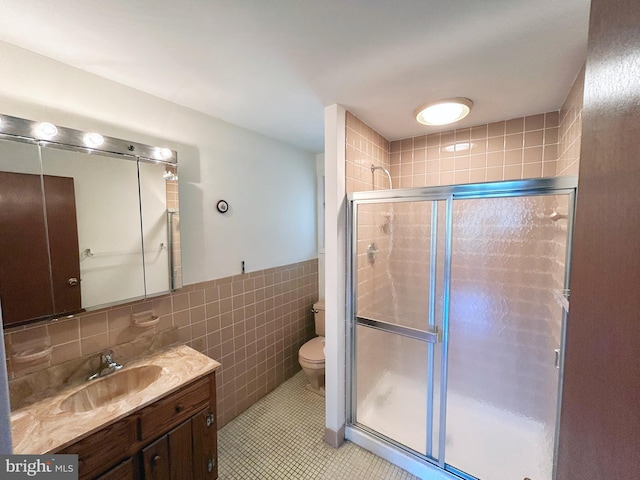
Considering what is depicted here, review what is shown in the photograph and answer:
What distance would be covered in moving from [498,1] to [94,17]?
147cm

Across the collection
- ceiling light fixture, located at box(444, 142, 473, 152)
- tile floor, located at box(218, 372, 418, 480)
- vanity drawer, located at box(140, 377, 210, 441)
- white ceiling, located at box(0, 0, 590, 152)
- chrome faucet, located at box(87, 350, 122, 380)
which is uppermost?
white ceiling, located at box(0, 0, 590, 152)

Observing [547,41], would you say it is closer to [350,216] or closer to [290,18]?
[290,18]

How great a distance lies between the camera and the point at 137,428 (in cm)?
112

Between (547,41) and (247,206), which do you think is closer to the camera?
(547,41)

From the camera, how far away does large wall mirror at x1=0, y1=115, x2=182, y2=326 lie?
3.61 ft

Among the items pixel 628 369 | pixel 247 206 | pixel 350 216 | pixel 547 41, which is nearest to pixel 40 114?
pixel 247 206

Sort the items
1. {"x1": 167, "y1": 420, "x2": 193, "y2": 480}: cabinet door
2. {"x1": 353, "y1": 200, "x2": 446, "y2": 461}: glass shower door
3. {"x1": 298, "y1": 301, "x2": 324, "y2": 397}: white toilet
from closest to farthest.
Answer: {"x1": 167, "y1": 420, "x2": 193, "y2": 480}: cabinet door < {"x1": 353, "y1": 200, "x2": 446, "y2": 461}: glass shower door < {"x1": 298, "y1": 301, "x2": 324, "y2": 397}: white toilet

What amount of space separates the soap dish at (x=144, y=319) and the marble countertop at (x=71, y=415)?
0.23 m

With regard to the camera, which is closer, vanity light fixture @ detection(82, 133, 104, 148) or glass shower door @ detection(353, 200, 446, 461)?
vanity light fixture @ detection(82, 133, 104, 148)

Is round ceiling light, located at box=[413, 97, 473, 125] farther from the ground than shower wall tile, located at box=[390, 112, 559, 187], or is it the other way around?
round ceiling light, located at box=[413, 97, 473, 125]

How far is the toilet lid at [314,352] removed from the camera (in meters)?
2.21

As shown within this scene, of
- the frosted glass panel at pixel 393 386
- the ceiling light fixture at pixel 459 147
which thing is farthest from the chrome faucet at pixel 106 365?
the ceiling light fixture at pixel 459 147

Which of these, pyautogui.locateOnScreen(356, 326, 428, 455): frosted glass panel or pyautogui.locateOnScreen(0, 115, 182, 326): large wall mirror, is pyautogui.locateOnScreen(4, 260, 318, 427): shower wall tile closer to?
pyautogui.locateOnScreen(0, 115, 182, 326): large wall mirror

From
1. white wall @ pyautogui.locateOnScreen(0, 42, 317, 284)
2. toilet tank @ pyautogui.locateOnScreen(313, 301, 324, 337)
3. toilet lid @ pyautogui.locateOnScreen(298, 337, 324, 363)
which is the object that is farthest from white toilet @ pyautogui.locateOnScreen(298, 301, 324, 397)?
white wall @ pyautogui.locateOnScreen(0, 42, 317, 284)
